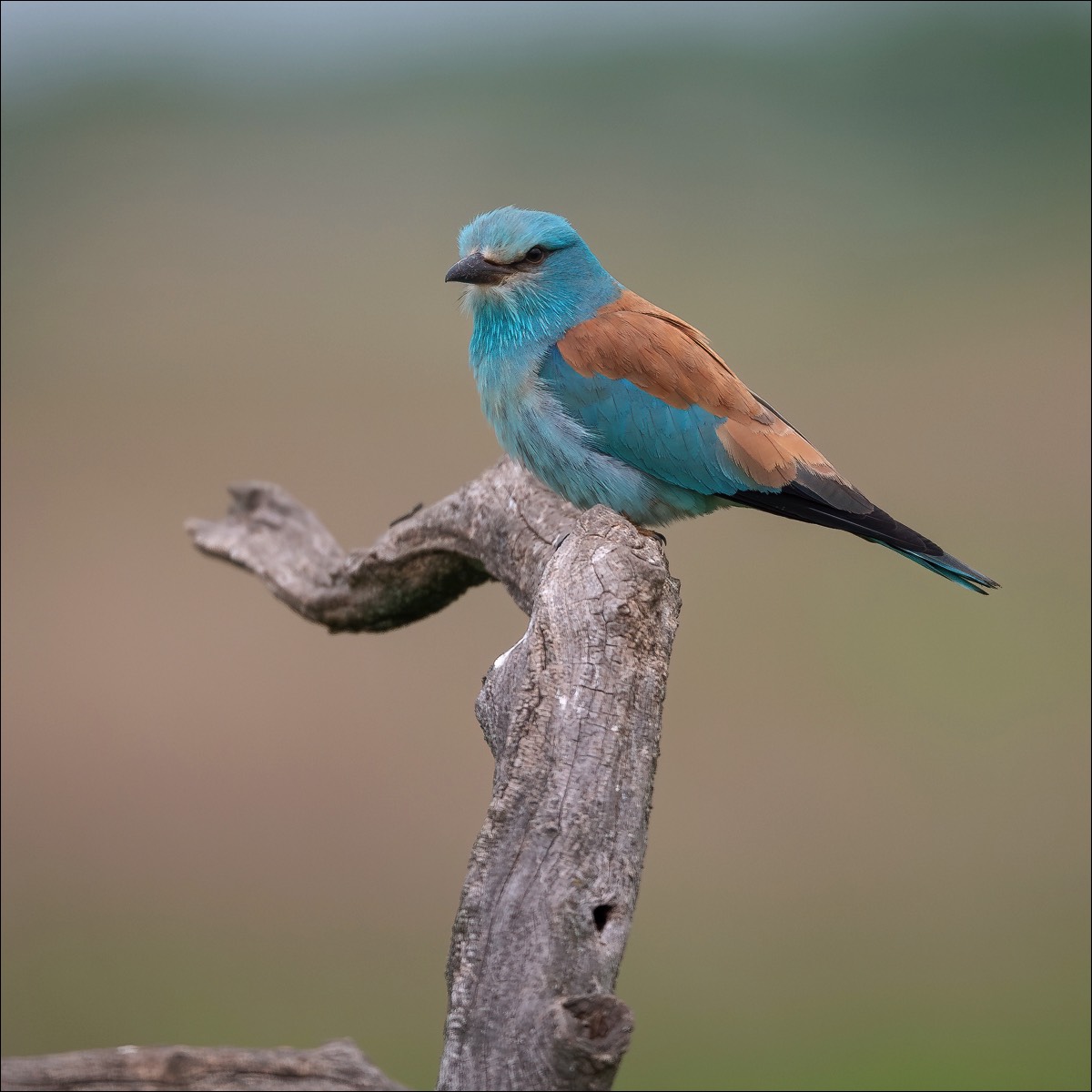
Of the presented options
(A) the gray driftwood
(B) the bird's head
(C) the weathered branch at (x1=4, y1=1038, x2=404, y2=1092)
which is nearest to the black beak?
(B) the bird's head

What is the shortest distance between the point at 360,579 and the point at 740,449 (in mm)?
935

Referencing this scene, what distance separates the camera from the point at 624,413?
8.04 ft

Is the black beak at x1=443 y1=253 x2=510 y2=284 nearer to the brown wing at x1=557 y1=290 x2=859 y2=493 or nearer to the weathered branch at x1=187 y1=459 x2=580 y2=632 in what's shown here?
the brown wing at x1=557 y1=290 x2=859 y2=493

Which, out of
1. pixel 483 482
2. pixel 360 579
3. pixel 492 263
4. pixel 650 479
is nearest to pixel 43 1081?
pixel 360 579

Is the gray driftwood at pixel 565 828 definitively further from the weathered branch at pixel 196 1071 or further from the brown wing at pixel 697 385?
the brown wing at pixel 697 385

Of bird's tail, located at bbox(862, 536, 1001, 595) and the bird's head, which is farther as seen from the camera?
the bird's head

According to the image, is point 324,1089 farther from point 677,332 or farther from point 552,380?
point 677,332

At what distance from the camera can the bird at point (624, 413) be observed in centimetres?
245

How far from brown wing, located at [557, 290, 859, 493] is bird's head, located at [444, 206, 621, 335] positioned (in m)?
0.07

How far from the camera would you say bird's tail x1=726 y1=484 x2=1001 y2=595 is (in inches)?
93.0

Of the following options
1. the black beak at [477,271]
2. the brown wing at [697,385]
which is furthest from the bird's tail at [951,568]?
the black beak at [477,271]

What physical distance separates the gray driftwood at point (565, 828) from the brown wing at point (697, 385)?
66 cm

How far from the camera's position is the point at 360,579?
2.82m

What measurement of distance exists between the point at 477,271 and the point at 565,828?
1556 mm
